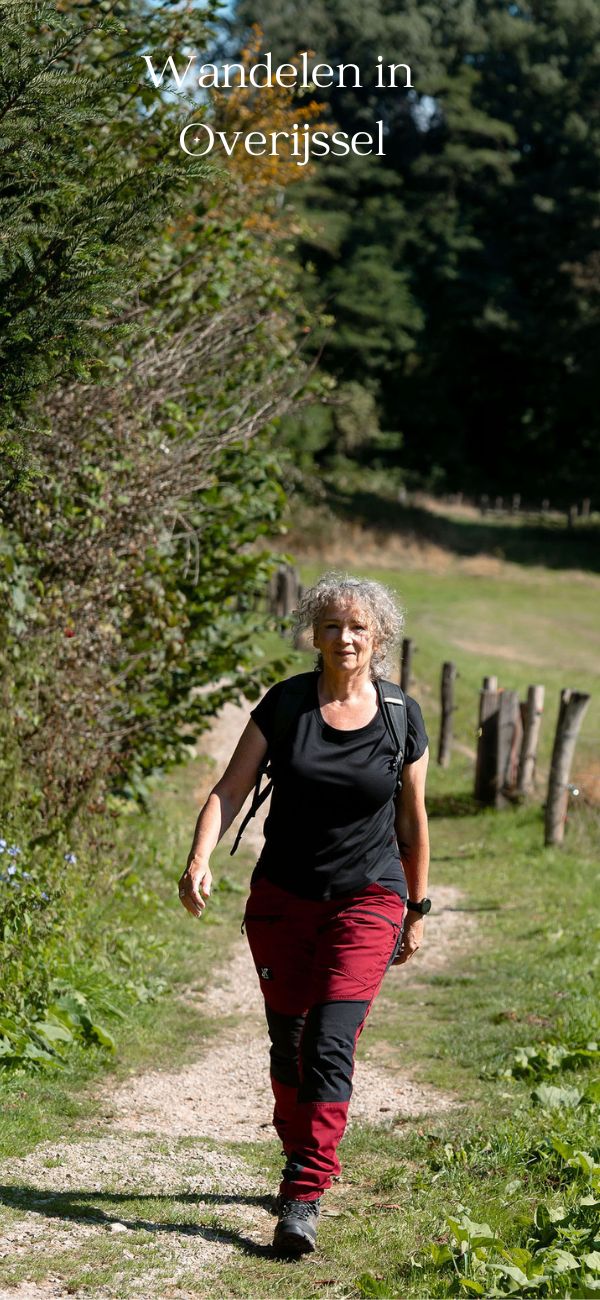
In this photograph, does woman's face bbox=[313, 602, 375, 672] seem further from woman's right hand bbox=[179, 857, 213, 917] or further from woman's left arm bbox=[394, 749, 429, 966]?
woman's right hand bbox=[179, 857, 213, 917]

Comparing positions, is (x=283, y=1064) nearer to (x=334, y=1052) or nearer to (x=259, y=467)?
(x=334, y=1052)

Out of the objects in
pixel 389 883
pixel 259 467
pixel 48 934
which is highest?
pixel 259 467

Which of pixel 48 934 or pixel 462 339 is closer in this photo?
pixel 48 934

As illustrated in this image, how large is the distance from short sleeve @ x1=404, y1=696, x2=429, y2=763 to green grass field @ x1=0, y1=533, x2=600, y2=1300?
1.39 m

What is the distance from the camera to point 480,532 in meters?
47.0

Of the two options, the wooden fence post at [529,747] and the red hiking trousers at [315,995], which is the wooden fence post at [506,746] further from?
the red hiking trousers at [315,995]

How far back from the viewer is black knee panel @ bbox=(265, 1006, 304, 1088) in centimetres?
444

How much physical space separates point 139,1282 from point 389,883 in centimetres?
139

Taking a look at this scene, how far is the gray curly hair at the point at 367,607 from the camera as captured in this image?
14.8 ft

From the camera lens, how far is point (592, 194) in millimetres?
49562

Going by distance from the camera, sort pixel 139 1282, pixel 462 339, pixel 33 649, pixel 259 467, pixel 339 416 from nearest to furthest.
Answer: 1. pixel 139 1282
2. pixel 33 649
3. pixel 259 467
4. pixel 339 416
5. pixel 462 339

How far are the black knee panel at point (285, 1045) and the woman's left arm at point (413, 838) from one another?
453mm

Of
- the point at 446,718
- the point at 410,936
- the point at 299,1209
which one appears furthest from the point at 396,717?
the point at 446,718

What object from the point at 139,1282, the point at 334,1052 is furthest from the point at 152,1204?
the point at 334,1052
